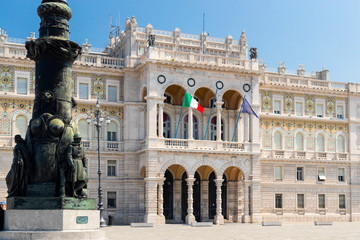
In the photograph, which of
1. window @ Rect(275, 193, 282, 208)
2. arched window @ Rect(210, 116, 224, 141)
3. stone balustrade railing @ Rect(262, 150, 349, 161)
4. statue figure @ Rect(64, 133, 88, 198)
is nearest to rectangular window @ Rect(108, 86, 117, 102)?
arched window @ Rect(210, 116, 224, 141)

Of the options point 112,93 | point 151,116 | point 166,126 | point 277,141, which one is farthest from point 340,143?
point 112,93

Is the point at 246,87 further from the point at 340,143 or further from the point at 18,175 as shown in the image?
the point at 18,175

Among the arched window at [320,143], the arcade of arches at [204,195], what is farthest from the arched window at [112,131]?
the arched window at [320,143]

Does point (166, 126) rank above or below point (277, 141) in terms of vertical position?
above

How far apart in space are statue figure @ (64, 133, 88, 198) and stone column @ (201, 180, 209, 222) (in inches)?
1274

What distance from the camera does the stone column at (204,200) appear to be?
163 feet

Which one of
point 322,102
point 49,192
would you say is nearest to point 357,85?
point 322,102

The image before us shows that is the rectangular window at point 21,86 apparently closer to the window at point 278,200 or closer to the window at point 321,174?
the window at point 278,200

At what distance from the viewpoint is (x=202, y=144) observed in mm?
47031

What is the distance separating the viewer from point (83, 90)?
47.1 m

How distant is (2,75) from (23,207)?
1149 inches

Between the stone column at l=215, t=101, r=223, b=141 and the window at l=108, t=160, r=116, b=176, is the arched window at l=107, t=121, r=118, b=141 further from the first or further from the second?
the stone column at l=215, t=101, r=223, b=141

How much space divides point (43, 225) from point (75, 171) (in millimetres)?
1941

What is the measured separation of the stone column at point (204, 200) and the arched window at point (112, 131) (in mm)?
9082
